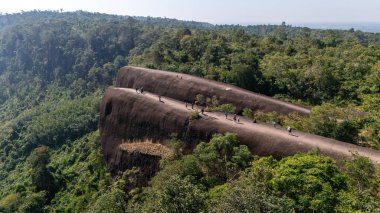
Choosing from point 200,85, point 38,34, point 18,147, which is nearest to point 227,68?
point 200,85

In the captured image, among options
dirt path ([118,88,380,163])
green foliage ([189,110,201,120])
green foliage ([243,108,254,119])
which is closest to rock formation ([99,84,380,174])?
dirt path ([118,88,380,163])

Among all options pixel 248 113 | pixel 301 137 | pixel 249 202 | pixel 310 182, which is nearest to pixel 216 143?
pixel 301 137

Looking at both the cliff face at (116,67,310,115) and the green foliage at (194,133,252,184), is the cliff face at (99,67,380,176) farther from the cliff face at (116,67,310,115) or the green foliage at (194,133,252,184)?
the green foliage at (194,133,252,184)

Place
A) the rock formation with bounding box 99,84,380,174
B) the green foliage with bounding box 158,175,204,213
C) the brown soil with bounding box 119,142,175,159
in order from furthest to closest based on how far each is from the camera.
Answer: the brown soil with bounding box 119,142,175,159 → the rock formation with bounding box 99,84,380,174 → the green foliage with bounding box 158,175,204,213

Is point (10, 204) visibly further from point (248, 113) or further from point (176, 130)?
point (248, 113)

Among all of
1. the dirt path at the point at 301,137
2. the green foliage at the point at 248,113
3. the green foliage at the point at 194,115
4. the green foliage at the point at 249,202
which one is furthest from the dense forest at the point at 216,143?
the green foliage at the point at 194,115

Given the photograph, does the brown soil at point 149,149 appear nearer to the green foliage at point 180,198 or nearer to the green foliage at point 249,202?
the green foliage at point 180,198

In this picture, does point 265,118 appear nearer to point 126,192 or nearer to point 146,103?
point 146,103
